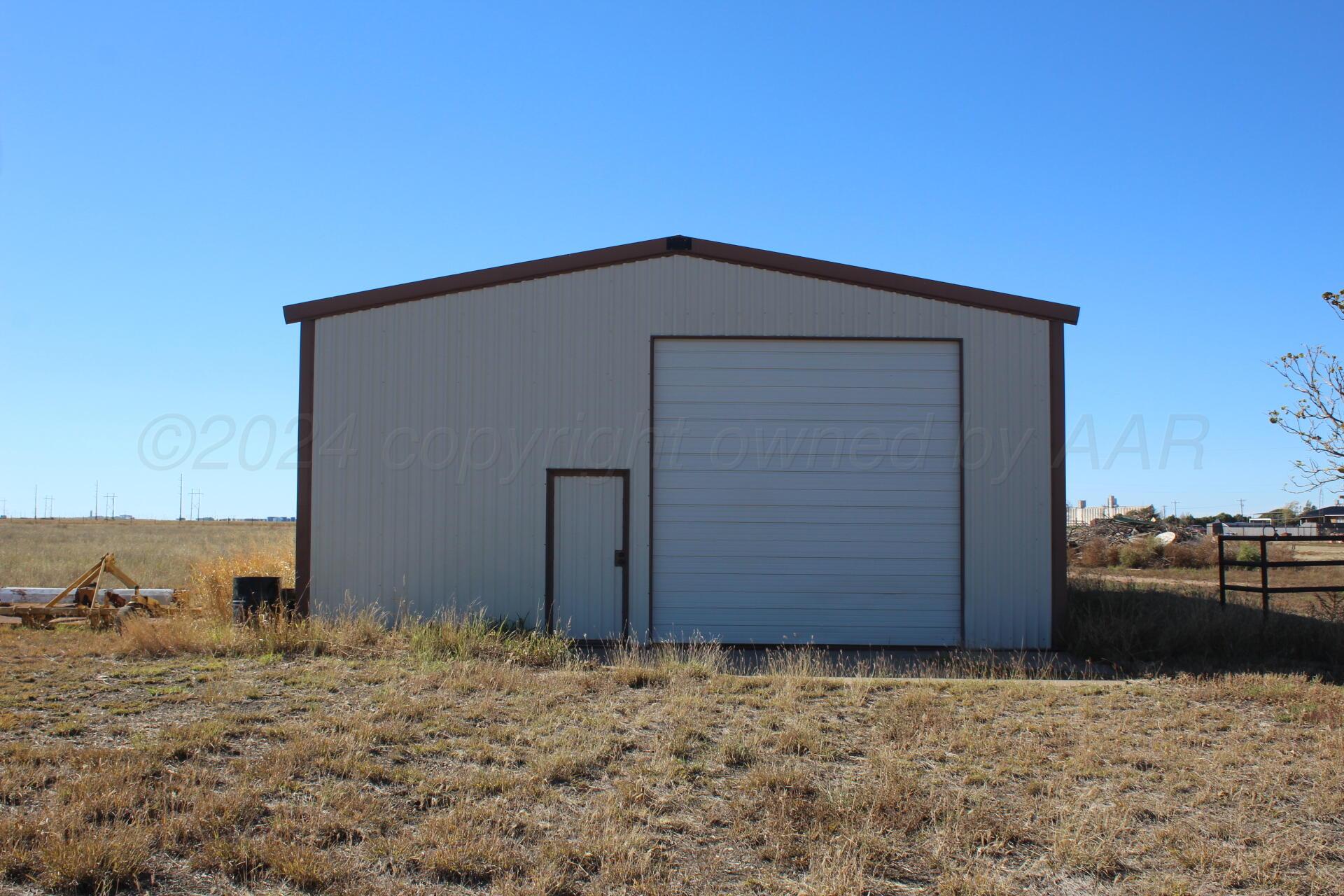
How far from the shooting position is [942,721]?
8.11 metres

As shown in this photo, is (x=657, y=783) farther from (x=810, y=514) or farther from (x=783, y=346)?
(x=783, y=346)

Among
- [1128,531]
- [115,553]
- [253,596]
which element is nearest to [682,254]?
[253,596]

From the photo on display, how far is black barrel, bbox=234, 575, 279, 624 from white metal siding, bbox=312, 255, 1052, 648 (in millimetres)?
615

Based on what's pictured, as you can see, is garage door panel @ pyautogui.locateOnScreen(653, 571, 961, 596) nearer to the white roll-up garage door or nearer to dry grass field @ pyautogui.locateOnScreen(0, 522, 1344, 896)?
the white roll-up garage door

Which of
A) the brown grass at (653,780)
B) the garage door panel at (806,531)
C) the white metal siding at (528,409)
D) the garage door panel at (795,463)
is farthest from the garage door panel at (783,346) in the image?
the brown grass at (653,780)

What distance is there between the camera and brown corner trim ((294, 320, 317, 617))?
43.0ft

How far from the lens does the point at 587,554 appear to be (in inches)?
515

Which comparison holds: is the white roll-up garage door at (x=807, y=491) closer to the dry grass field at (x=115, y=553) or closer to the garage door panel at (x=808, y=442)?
the garage door panel at (x=808, y=442)

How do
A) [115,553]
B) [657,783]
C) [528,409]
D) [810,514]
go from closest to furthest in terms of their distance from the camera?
[657,783] → [810,514] → [528,409] → [115,553]

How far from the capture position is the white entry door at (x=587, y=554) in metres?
13.0

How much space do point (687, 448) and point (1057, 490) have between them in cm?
467

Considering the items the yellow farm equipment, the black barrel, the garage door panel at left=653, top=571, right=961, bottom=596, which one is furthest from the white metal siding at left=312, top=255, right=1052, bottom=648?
the yellow farm equipment

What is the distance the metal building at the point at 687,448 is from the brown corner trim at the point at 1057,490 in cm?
4

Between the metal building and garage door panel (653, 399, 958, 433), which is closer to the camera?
the metal building
